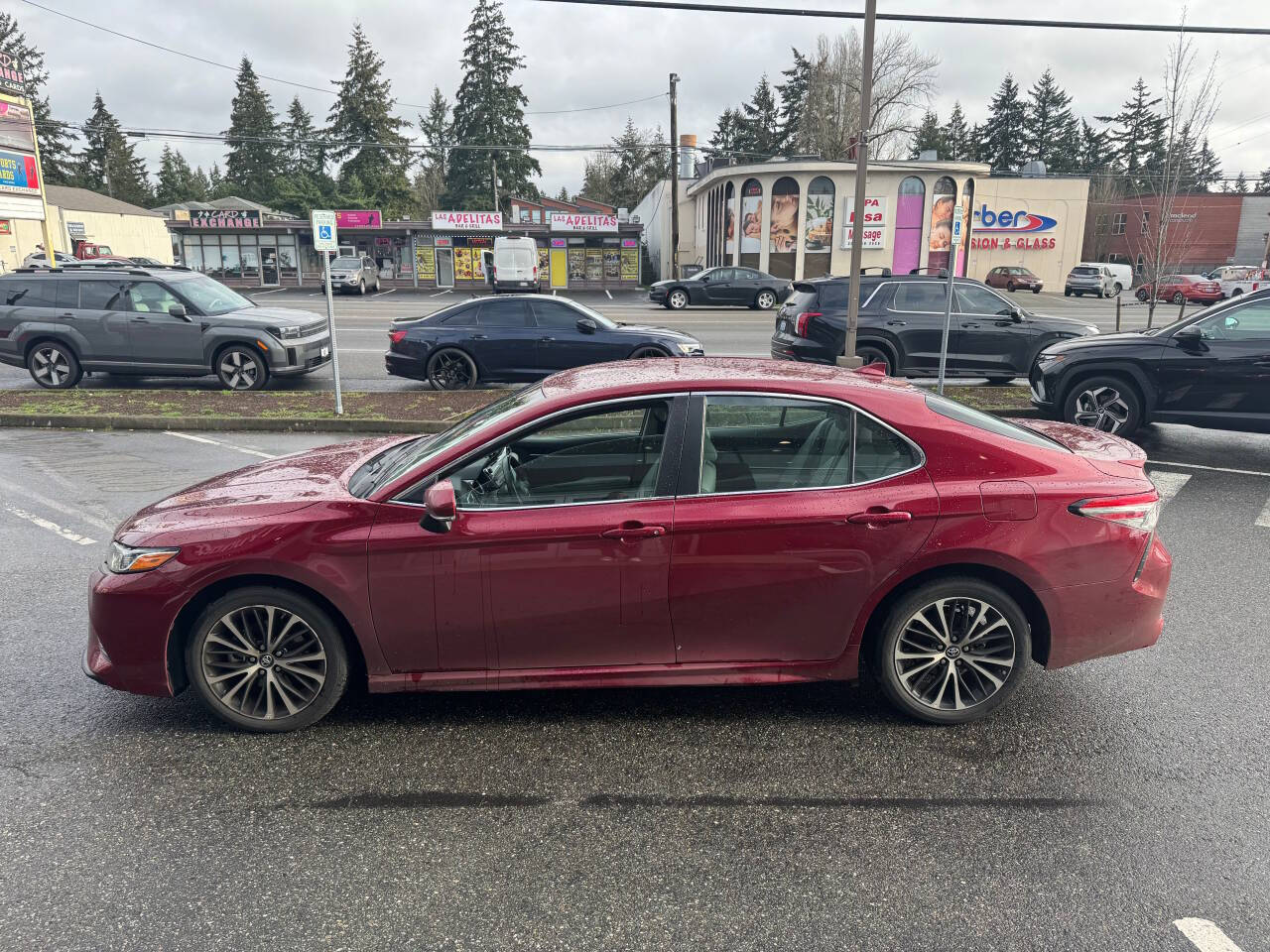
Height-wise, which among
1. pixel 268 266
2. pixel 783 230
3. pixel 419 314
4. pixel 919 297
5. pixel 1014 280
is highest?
pixel 783 230

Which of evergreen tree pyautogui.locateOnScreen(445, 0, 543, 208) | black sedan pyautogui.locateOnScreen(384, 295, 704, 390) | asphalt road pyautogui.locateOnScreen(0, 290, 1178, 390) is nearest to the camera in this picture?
black sedan pyautogui.locateOnScreen(384, 295, 704, 390)

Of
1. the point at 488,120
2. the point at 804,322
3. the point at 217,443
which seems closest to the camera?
the point at 217,443

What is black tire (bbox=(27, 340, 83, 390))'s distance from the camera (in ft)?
41.5

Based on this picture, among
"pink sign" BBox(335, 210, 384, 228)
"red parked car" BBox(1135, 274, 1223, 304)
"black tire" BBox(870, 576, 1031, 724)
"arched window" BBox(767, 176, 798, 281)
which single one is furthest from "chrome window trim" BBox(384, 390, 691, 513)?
"red parked car" BBox(1135, 274, 1223, 304)

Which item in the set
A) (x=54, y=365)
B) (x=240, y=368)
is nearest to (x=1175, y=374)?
(x=240, y=368)

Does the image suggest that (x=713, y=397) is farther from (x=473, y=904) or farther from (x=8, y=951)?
(x=8, y=951)

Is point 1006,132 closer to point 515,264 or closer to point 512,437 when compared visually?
point 515,264

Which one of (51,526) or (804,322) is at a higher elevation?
(804,322)

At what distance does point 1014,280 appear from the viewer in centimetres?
4291

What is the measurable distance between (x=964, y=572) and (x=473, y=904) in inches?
92.6

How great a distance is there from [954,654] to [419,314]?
25337 mm

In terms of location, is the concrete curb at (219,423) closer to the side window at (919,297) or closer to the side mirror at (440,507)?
the side mirror at (440,507)

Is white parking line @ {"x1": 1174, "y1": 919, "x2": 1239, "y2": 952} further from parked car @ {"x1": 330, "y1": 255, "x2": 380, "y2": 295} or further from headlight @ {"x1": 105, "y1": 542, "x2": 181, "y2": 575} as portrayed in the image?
parked car @ {"x1": 330, "y1": 255, "x2": 380, "y2": 295}

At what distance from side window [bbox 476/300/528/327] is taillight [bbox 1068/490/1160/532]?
10.1 m
